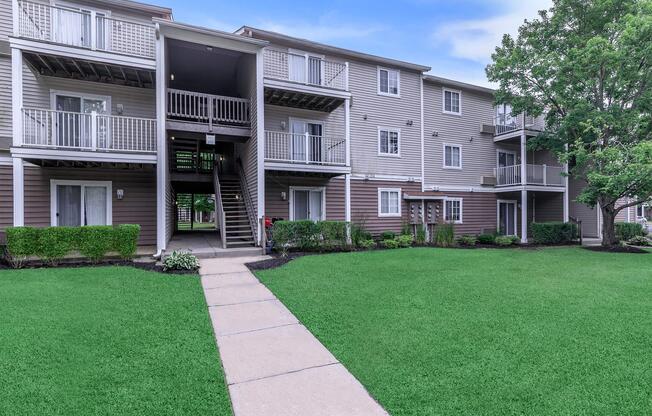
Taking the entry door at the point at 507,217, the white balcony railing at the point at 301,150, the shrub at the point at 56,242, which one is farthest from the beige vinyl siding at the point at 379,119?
the shrub at the point at 56,242

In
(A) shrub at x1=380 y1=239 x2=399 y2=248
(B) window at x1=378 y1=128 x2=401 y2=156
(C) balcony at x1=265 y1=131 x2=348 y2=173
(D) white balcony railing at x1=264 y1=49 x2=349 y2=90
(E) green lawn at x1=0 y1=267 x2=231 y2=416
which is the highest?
(D) white balcony railing at x1=264 y1=49 x2=349 y2=90

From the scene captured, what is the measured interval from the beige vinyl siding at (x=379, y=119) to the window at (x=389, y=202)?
2.78 ft

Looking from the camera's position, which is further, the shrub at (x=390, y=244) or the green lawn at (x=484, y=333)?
the shrub at (x=390, y=244)

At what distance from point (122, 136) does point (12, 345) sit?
26.7 feet

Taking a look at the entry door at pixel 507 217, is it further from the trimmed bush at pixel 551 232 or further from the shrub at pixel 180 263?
the shrub at pixel 180 263

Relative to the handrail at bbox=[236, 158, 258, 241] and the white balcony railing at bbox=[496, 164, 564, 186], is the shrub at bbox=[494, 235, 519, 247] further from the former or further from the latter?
the handrail at bbox=[236, 158, 258, 241]

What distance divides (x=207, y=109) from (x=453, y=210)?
12.3 m

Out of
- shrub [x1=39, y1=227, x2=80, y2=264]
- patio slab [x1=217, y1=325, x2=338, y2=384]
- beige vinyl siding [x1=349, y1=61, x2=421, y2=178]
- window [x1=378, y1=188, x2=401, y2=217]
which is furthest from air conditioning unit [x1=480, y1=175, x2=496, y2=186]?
shrub [x1=39, y1=227, x2=80, y2=264]

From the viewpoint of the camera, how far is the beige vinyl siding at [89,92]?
32.7ft

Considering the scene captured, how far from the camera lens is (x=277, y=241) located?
1030cm

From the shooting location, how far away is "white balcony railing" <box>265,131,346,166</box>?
11.9m

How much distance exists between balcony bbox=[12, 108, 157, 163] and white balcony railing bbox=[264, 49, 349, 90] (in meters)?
4.76

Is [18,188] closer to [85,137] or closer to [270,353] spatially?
[85,137]

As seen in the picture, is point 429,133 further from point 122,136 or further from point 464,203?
point 122,136
